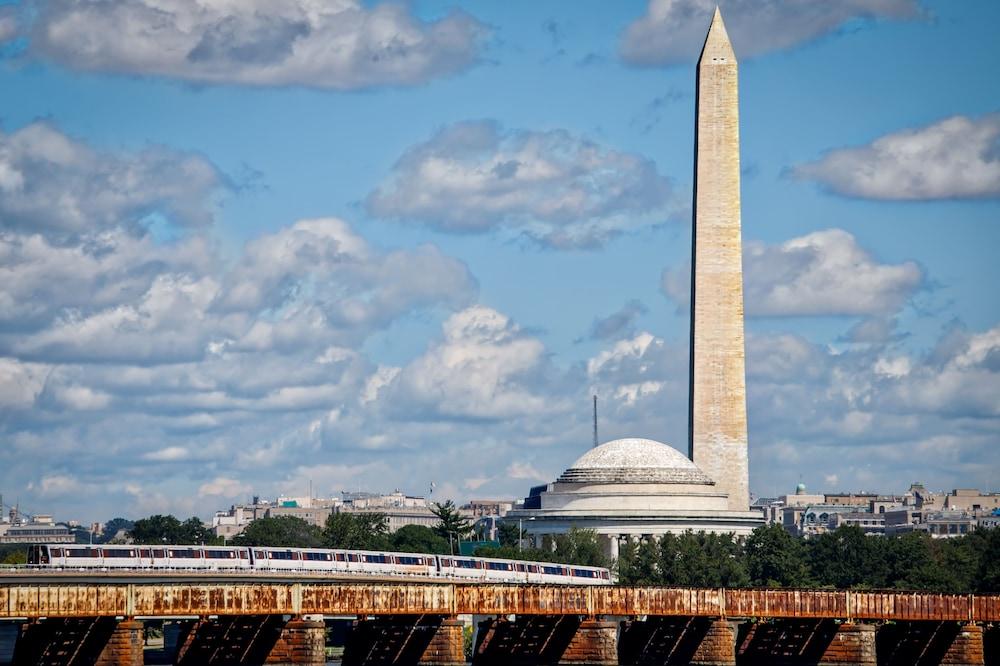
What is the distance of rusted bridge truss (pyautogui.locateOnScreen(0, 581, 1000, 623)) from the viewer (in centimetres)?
8488

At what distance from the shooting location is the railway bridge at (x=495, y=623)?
87.8m

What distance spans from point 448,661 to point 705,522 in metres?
96.5

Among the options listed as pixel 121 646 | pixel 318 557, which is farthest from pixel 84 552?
pixel 318 557

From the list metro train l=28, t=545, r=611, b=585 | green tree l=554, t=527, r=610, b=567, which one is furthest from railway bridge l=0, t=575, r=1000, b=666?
green tree l=554, t=527, r=610, b=567

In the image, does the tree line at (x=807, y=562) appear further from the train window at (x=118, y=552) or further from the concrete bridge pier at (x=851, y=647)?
the train window at (x=118, y=552)

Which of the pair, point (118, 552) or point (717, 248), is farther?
point (717, 248)

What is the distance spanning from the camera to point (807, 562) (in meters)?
196

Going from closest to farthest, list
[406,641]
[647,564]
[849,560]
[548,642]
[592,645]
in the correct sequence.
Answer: [406,641]
[592,645]
[548,642]
[647,564]
[849,560]

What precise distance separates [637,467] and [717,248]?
20912 millimetres

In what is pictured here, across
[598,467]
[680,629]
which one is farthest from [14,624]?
[598,467]

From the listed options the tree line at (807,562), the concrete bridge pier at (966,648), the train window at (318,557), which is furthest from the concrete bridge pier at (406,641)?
the tree line at (807,562)

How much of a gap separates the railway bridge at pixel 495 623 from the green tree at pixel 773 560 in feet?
210

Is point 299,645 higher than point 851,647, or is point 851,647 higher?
point 851,647

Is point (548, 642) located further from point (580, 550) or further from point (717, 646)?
point (580, 550)
